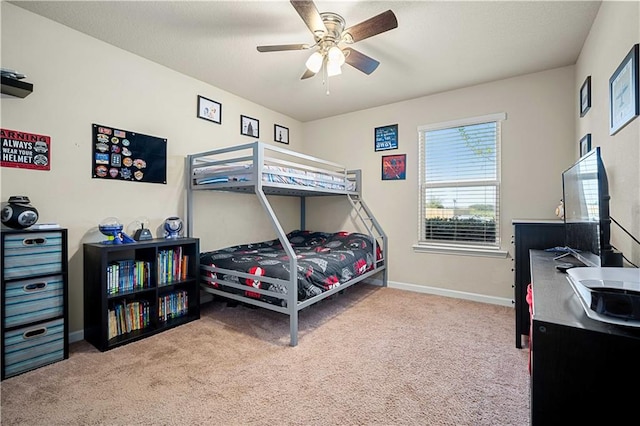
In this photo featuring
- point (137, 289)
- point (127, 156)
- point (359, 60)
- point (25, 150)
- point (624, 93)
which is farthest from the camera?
point (127, 156)

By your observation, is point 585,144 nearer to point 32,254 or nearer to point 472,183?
point 472,183

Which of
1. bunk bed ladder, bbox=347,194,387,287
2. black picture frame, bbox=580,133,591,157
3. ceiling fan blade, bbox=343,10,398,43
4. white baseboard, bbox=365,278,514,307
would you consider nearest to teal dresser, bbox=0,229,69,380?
ceiling fan blade, bbox=343,10,398,43

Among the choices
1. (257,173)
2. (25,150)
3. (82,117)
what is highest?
(82,117)

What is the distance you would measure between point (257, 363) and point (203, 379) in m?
0.34

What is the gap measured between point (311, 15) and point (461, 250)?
281 centimetres

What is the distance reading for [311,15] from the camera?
173 centimetres

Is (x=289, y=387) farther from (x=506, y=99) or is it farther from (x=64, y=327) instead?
(x=506, y=99)

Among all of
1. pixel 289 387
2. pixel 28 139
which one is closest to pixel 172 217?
pixel 28 139

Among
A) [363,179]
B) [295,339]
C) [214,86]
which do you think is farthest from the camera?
[363,179]

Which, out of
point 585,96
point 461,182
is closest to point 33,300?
point 461,182

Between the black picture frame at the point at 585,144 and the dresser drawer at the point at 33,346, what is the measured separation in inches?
158

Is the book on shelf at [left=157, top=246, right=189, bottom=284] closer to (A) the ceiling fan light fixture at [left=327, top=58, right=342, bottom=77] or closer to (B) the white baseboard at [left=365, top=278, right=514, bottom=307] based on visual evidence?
(A) the ceiling fan light fixture at [left=327, top=58, right=342, bottom=77]

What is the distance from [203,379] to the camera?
1729mm

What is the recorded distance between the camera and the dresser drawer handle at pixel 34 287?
1798 mm
